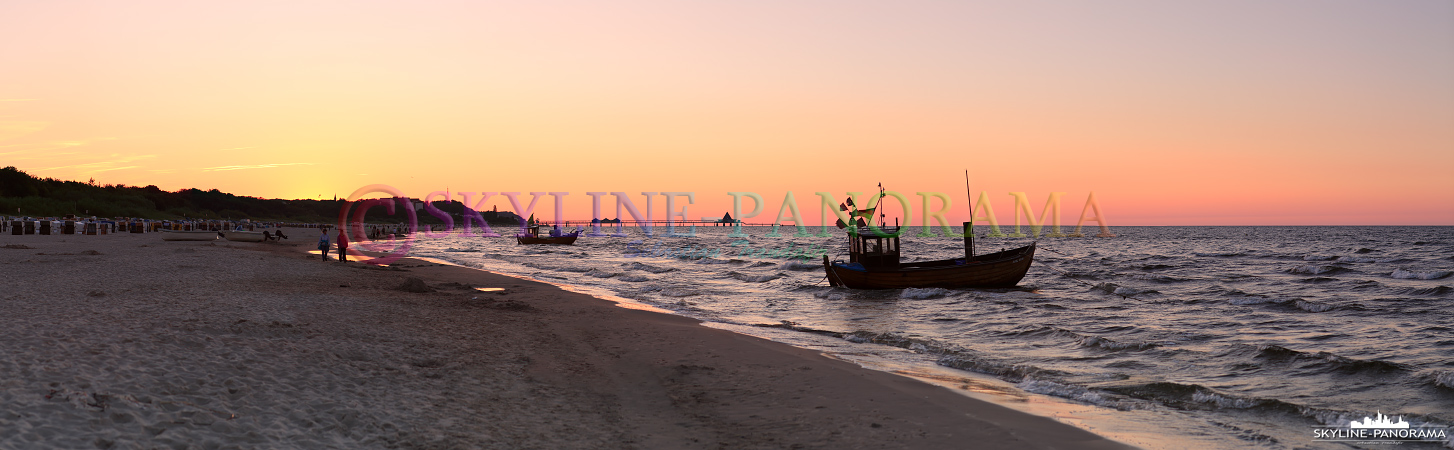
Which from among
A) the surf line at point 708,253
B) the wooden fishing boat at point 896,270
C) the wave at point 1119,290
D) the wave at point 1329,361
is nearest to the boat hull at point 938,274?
the wooden fishing boat at point 896,270

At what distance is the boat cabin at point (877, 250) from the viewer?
27.6 m

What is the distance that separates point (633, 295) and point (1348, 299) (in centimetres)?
2448

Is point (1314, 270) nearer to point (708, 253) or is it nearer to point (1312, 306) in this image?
point (1312, 306)

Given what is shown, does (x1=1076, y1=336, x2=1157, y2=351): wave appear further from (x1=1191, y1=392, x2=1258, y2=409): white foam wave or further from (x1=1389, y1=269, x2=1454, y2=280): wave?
(x1=1389, y1=269, x2=1454, y2=280): wave

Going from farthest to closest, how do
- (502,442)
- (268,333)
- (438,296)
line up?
(438,296) → (268,333) → (502,442)

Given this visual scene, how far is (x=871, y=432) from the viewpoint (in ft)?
23.7

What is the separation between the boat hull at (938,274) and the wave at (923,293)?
274mm

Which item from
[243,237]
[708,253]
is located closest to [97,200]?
[243,237]

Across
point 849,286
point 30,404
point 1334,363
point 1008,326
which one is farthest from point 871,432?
point 849,286

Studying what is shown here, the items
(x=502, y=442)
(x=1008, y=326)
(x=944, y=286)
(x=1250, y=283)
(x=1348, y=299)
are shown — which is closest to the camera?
(x=502, y=442)

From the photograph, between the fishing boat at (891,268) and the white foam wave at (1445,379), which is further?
the fishing boat at (891,268)

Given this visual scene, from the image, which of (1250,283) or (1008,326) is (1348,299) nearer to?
(1250,283)

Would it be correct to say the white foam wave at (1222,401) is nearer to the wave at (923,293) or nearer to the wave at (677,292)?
the wave at (923,293)

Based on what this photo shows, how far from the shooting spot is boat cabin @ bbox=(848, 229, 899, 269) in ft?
90.4
